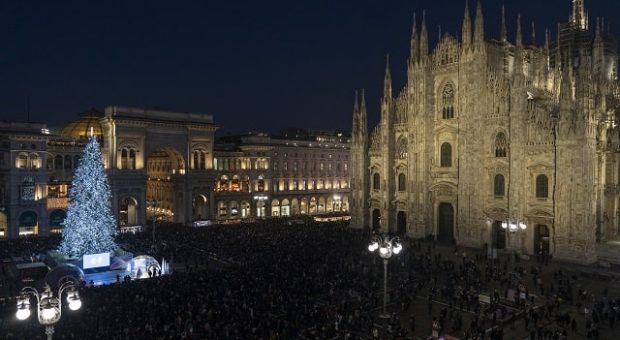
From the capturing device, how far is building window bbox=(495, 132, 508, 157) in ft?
134

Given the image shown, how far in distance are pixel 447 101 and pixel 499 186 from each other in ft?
33.6

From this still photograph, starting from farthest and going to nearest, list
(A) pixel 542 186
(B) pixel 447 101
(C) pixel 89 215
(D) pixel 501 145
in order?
(B) pixel 447 101
(D) pixel 501 145
(A) pixel 542 186
(C) pixel 89 215

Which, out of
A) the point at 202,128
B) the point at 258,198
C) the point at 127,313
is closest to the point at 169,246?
the point at 127,313

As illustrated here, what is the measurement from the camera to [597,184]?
1524 inches

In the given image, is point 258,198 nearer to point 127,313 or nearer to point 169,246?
point 169,246

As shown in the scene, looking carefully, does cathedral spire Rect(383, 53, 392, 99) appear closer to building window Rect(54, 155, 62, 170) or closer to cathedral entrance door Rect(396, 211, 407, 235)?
cathedral entrance door Rect(396, 211, 407, 235)

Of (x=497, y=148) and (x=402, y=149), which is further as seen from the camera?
(x=402, y=149)

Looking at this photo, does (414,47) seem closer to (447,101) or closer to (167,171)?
(447,101)

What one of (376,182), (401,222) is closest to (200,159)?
(376,182)

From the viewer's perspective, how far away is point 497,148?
4131cm

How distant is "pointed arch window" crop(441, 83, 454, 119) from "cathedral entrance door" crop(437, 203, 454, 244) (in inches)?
362

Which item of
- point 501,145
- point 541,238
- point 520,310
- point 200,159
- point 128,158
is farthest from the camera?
point 200,159

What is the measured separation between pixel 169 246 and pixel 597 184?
1475 inches

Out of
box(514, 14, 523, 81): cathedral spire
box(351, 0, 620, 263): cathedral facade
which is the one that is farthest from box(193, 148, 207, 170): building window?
box(514, 14, 523, 81): cathedral spire
